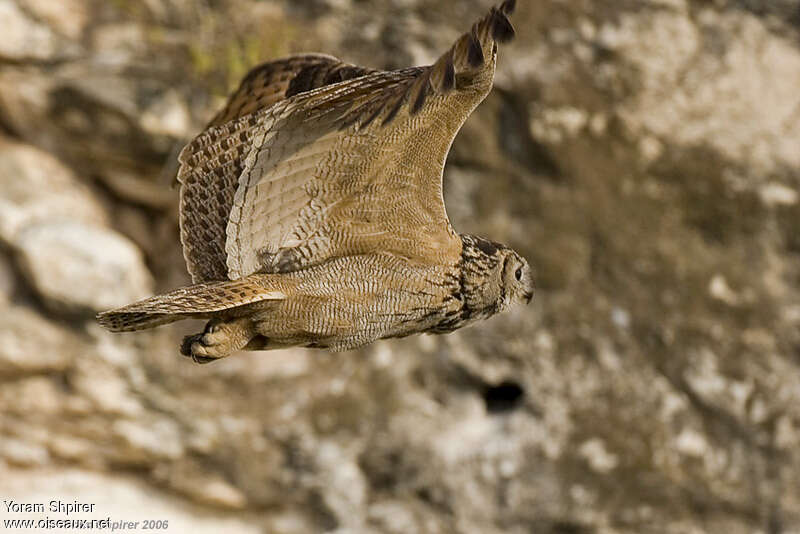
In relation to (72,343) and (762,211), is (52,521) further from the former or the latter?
(762,211)

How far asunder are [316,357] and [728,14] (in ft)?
9.00

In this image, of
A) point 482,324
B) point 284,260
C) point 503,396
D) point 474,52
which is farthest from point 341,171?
point 503,396

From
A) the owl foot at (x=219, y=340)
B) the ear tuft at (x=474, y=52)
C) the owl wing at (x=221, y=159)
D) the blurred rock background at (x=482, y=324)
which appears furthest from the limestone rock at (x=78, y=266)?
the ear tuft at (x=474, y=52)

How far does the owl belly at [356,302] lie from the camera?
3061mm

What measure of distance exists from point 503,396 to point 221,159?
336 cm

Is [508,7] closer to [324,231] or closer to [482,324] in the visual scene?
[324,231]

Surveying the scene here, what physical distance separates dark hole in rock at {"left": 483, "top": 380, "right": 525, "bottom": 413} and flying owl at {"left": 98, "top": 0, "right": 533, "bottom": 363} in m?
2.94

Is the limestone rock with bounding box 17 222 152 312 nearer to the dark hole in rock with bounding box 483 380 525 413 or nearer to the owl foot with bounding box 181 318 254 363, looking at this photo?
the dark hole in rock with bounding box 483 380 525 413

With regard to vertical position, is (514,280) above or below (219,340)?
above

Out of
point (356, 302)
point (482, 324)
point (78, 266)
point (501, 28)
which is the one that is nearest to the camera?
point (501, 28)

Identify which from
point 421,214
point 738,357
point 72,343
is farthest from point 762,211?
point 421,214

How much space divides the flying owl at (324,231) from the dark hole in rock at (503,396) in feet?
9.65

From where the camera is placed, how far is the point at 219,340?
3.00 m

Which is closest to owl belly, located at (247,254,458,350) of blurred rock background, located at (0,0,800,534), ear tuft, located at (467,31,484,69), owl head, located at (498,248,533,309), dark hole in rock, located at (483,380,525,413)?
owl head, located at (498,248,533,309)
